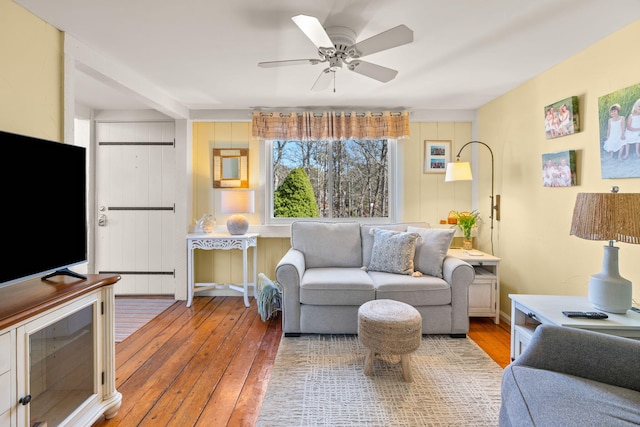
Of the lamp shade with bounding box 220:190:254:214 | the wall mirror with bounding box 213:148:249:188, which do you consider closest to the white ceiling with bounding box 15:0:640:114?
the wall mirror with bounding box 213:148:249:188

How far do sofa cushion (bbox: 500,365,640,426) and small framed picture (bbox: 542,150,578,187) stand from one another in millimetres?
1708

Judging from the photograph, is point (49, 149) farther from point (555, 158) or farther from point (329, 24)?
point (555, 158)

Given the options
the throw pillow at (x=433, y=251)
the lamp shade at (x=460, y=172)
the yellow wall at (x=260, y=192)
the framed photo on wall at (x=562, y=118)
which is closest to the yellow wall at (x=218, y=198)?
the yellow wall at (x=260, y=192)

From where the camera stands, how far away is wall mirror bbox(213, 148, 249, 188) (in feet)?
13.4

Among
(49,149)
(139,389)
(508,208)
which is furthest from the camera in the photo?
(508,208)

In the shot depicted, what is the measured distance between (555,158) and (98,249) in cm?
497

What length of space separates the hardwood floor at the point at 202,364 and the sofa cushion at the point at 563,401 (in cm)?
129

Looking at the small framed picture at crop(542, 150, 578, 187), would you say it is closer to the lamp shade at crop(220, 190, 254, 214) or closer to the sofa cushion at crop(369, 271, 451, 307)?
the sofa cushion at crop(369, 271, 451, 307)

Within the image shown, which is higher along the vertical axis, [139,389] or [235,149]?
[235,149]

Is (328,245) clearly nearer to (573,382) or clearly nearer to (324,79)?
(324,79)

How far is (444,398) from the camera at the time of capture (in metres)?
2.00

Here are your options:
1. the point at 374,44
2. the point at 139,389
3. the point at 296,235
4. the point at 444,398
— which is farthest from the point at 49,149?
the point at 444,398

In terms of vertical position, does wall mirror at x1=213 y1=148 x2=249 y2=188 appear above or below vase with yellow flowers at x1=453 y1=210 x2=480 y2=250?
above

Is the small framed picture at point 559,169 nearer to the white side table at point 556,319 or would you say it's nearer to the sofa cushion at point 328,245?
the white side table at point 556,319
